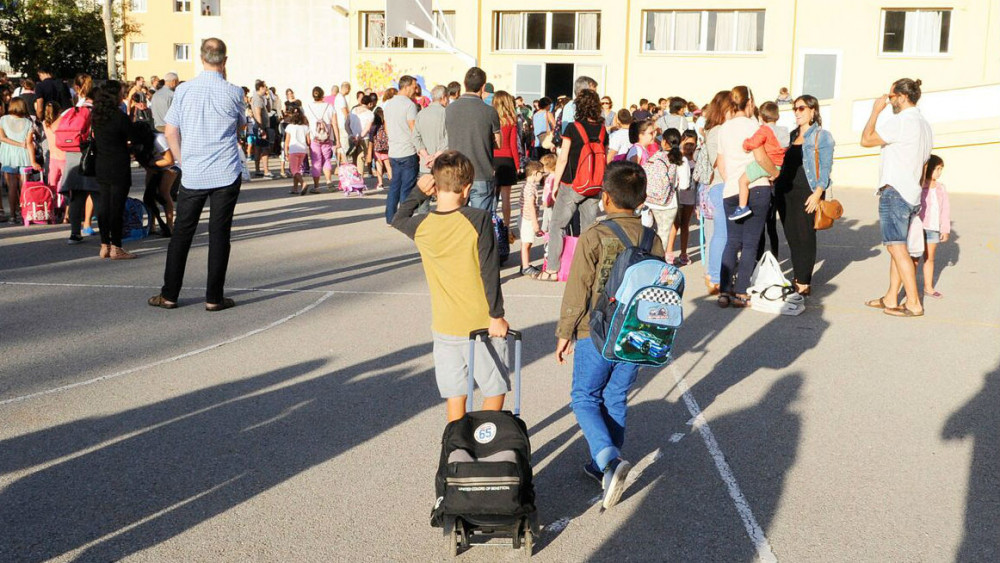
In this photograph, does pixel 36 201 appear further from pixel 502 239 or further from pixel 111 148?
pixel 502 239

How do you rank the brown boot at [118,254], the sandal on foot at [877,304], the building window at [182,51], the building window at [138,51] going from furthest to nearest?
the building window at [138,51], the building window at [182,51], the brown boot at [118,254], the sandal on foot at [877,304]

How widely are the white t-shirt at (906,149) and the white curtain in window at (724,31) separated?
82.2ft

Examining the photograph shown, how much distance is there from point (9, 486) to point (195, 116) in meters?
4.43

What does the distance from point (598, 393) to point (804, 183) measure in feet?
18.7

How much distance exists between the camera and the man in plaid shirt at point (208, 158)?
8570 millimetres

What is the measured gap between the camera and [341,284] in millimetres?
10242

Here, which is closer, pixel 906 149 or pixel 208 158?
pixel 208 158

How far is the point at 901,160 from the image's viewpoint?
8828 mm

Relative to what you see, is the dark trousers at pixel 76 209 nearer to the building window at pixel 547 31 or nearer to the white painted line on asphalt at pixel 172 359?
the white painted line on asphalt at pixel 172 359

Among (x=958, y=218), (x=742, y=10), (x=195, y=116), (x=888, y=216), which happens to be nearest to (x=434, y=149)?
→ (x=195, y=116)

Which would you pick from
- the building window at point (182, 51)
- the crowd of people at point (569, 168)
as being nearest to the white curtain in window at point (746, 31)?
the crowd of people at point (569, 168)

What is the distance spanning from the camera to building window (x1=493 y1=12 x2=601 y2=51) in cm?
3425

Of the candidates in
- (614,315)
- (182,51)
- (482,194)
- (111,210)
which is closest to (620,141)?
(482,194)

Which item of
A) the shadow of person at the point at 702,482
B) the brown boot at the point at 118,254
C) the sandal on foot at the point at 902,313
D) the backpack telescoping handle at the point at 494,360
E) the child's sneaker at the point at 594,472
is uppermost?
the backpack telescoping handle at the point at 494,360
